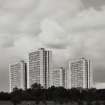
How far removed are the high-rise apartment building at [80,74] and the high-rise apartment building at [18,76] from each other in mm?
15648

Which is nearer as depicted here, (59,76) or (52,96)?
(52,96)

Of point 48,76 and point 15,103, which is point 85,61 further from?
point 15,103

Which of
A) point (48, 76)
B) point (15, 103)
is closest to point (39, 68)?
point (48, 76)

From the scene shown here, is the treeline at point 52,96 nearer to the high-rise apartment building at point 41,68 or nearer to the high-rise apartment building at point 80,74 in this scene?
the high-rise apartment building at point 41,68

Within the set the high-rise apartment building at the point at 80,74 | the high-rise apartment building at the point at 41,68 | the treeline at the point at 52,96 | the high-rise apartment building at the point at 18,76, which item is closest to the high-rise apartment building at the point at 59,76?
the high-rise apartment building at the point at 80,74

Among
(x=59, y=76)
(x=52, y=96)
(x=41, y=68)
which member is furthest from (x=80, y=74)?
(x=52, y=96)

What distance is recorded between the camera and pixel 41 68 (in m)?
97.4

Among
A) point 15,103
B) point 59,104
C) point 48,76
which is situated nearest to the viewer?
point 15,103

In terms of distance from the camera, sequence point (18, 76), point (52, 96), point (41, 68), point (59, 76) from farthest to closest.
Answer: point (59, 76)
point (18, 76)
point (41, 68)
point (52, 96)

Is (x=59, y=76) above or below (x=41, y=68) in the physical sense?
below

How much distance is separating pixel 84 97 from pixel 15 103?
14990 millimetres

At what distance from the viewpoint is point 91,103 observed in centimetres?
6425

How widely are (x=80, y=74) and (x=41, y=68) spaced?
16.7 meters

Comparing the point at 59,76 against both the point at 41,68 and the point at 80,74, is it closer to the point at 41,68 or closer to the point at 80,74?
the point at 80,74
